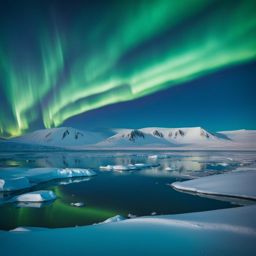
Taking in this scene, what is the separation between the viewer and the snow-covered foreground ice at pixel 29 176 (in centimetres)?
1953

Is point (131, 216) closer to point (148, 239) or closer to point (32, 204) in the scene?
point (148, 239)

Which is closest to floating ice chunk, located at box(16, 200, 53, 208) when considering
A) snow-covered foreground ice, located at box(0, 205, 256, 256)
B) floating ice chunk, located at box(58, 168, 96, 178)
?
snow-covered foreground ice, located at box(0, 205, 256, 256)

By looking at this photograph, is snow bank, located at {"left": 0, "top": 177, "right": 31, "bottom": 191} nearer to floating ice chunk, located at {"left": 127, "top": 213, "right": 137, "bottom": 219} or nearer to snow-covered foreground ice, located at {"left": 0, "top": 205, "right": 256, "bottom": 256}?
floating ice chunk, located at {"left": 127, "top": 213, "right": 137, "bottom": 219}

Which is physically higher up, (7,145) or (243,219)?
(7,145)

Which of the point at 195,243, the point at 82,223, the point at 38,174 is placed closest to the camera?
the point at 195,243

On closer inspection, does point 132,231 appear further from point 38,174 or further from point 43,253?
point 38,174

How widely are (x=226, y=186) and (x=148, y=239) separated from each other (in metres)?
12.0

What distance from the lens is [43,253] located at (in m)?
5.84

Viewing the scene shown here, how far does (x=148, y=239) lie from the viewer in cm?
677

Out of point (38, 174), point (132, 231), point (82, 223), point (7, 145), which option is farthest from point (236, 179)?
point (7, 145)

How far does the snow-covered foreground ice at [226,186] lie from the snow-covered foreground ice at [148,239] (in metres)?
7.03

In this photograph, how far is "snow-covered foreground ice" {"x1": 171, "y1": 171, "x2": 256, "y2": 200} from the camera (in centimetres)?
1533

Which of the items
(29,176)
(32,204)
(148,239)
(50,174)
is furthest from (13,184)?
(148,239)

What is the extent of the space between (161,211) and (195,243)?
6936mm
